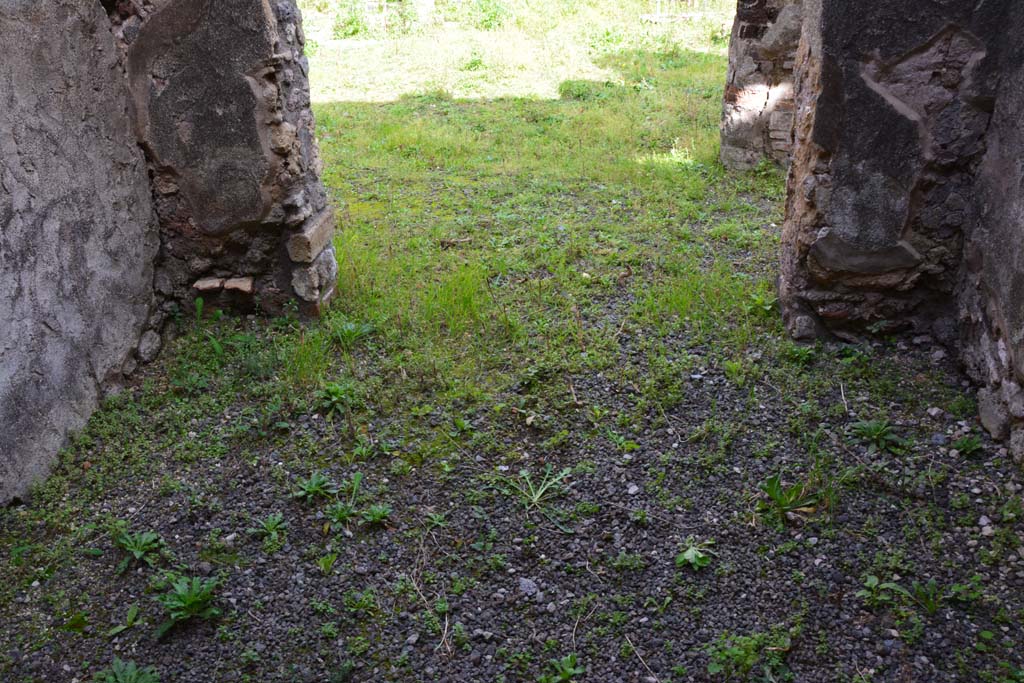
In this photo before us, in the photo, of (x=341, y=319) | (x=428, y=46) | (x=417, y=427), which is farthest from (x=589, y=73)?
(x=417, y=427)

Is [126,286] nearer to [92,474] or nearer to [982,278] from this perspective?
[92,474]

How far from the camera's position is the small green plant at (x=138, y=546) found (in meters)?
3.00

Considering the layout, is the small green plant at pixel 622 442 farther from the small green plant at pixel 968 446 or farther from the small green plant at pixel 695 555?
the small green plant at pixel 968 446

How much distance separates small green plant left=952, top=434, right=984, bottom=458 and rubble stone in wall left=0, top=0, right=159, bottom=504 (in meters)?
3.88

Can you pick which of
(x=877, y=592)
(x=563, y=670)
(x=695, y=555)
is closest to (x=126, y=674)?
(x=563, y=670)

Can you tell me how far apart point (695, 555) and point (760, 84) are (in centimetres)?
499

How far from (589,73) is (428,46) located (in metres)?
2.56

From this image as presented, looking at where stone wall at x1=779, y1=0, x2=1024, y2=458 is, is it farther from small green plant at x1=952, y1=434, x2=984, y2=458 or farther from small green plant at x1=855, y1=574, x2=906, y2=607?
small green plant at x1=855, y1=574, x2=906, y2=607

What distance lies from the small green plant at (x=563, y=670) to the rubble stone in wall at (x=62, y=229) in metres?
2.34

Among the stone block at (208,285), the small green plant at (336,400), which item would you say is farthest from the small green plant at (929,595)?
the stone block at (208,285)

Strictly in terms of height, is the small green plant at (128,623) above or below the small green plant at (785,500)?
below

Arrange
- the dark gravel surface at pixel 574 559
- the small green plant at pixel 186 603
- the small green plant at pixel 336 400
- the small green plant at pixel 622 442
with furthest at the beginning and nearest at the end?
the small green plant at pixel 336 400 < the small green plant at pixel 622 442 < the small green plant at pixel 186 603 < the dark gravel surface at pixel 574 559

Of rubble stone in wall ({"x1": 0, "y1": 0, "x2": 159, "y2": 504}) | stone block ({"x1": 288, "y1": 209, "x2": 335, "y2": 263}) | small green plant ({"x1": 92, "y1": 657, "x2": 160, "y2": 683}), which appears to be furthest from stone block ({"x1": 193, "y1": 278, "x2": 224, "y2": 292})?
small green plant ({"x1": 92, "y1": 657, "x2": 160, "y2": 683})

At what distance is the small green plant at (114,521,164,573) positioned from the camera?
3.00 m
